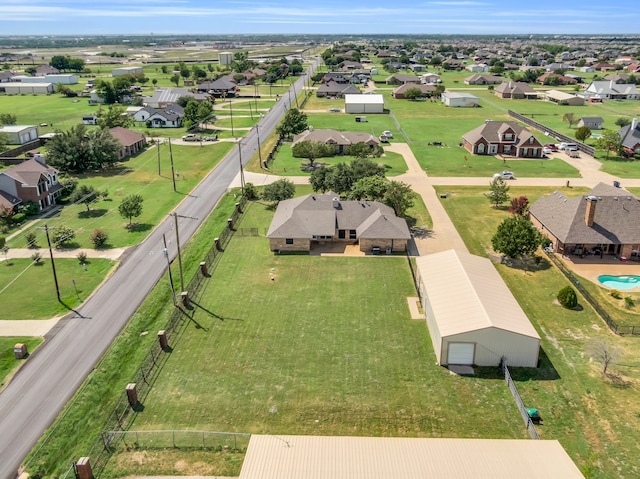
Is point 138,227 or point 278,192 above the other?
point 278,192

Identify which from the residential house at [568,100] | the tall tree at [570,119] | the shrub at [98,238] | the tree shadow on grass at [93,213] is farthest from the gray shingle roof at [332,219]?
the residential house at [568,100]

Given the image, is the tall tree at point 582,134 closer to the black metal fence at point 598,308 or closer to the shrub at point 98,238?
the black metal fence at point 598,308

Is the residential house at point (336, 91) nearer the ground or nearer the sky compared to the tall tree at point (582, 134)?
nearer the sky

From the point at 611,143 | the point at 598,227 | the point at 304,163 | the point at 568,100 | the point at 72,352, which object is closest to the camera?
the point at 72,352

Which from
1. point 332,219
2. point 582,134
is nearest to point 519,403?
point 332,219

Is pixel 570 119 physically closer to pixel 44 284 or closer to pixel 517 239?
pixel 517 239

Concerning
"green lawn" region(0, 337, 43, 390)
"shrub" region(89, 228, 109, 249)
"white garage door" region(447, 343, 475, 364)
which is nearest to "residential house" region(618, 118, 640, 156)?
"white garage door" region(447, 343, 475, 364)

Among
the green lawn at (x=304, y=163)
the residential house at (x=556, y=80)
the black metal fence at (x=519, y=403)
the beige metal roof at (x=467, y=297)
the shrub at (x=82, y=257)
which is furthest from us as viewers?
the residential house at (x=556, y=80)
